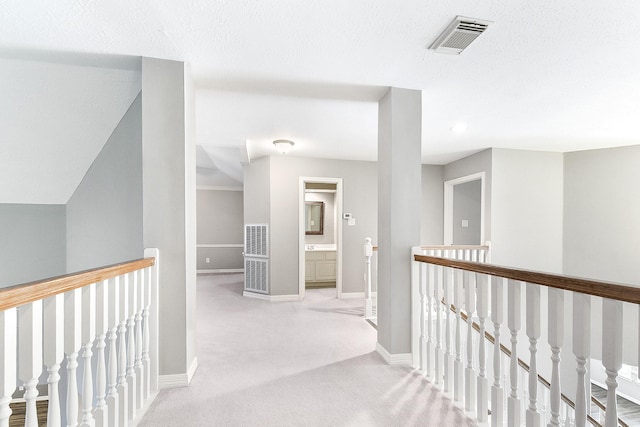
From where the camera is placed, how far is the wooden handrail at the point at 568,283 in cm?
100

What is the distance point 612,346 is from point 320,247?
524 centimetres

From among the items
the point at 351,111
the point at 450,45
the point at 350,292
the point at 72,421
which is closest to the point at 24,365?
the point at 72,421

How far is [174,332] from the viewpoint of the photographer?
2.07 meters

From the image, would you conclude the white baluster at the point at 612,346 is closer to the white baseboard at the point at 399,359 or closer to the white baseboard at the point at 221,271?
the white baseboard at the point at 399,359

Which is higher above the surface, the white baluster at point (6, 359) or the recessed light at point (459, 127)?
the recessed light at point (459, 127)

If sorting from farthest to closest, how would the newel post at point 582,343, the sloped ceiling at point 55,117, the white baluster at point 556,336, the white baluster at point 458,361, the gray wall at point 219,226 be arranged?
the gray wall at point 219,226 → the sloped ceiling at point 55,117 → the white baluster at point 458,361 → the white baluster at point 556,336 → the newel post at point 582,343

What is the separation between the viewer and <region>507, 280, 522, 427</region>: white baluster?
1.47m

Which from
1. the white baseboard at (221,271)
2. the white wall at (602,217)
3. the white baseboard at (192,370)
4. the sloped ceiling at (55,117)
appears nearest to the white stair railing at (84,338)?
the white baseboard at (192,370)

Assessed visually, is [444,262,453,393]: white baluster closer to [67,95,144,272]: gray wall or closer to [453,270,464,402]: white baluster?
[453,270,464,402]: white baluster

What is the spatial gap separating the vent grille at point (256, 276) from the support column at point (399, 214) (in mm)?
2704

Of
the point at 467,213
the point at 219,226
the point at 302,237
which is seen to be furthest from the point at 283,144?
the point at 219,226

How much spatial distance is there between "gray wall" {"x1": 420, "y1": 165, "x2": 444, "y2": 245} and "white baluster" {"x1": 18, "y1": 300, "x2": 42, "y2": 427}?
533 centimetres

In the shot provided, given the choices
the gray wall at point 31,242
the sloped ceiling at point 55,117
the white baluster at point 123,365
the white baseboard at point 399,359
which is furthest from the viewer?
the gray wall at point 31,242

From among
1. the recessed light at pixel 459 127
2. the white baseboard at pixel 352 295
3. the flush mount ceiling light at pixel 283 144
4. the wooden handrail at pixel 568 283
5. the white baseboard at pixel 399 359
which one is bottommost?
the white baseboard at pixel 352 295
